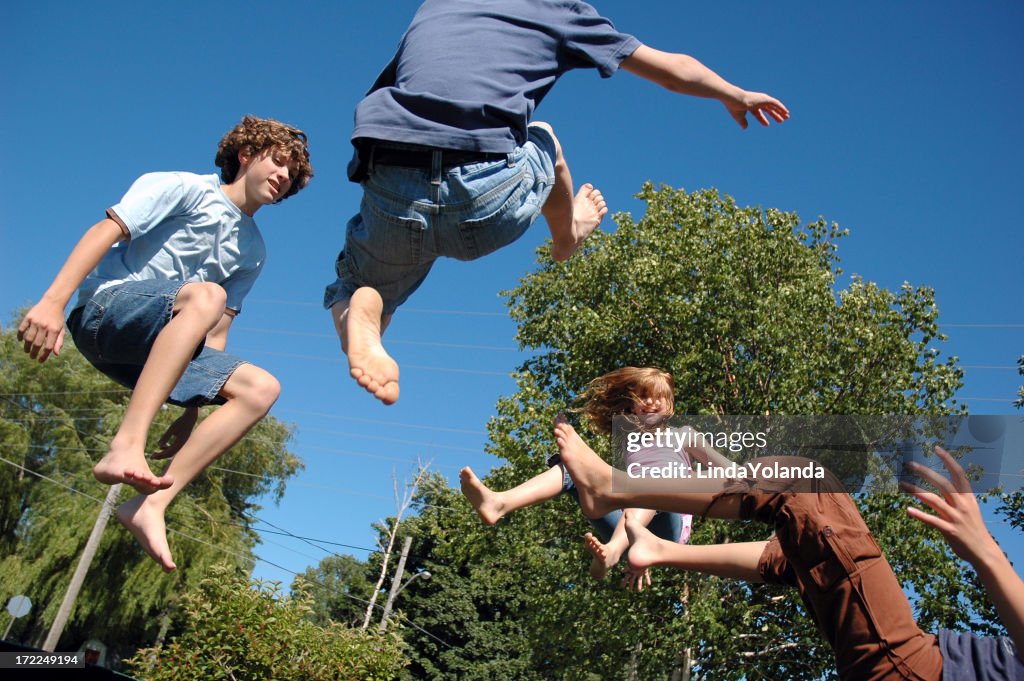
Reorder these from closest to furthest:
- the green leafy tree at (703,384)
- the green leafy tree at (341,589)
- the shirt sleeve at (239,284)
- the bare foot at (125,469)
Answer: the bare foot at (125,469) < the shirt sleeve at (239,284) < the green leafy tree at (703,384) < the green leafy tree at (341,589)

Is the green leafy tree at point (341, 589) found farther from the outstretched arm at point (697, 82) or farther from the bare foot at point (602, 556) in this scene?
the outstretched arm at point (697, 82)

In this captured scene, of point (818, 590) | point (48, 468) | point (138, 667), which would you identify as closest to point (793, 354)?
point (138, 667)

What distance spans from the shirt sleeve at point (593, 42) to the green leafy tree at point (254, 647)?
31.3 ft

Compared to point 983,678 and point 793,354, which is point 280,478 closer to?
point 793,354

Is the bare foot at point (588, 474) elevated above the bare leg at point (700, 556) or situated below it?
above

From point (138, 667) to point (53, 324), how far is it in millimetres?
9841

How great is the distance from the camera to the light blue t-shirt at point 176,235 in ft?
Answer: 9.57

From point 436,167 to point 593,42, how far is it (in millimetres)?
700

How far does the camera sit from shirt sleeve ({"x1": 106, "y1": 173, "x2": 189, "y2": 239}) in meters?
2.84

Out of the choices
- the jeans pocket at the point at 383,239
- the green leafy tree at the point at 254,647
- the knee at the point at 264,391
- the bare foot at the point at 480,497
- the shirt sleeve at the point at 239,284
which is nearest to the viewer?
the jeans pocket at the point at 383,239

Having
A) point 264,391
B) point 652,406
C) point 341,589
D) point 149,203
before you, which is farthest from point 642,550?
point 341,589

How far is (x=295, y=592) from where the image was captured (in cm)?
1192

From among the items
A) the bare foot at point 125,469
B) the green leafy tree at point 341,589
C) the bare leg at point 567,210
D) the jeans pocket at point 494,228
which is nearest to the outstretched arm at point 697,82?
the bare leg at point 567,210

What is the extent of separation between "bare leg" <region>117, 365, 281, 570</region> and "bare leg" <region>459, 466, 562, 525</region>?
962mm
